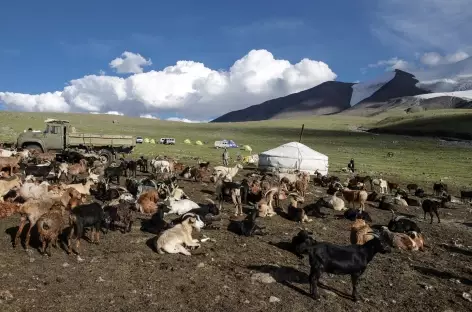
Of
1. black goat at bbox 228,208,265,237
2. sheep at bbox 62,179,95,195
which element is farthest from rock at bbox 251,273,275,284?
sheep at bbox 62,179,95,195

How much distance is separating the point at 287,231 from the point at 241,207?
8.75ft

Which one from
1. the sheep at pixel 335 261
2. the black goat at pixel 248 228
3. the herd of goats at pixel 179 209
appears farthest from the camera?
the black goat at pixel 248 228

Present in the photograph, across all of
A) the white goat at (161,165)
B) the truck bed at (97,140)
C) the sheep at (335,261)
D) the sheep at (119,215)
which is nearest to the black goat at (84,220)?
the sheep at (119,215)

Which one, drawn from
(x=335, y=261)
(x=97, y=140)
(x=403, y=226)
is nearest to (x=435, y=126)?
(x=97, y=140)

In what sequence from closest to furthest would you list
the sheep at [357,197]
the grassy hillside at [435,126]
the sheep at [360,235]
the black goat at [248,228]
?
1. the sheep at [360,235]
2. the black goat at [248,228]
3. the sheep at [357,197]
4. the grassy hillside at [435,126]

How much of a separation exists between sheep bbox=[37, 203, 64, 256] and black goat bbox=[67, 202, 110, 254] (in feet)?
1.06

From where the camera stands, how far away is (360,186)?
889 inches

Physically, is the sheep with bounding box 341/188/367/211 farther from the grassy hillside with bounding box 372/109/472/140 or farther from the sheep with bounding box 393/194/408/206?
the grassy hillside with bounding box 372/109/472/140

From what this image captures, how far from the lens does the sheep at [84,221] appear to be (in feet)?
32.9

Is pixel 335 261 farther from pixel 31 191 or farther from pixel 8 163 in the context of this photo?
pixel 8 163

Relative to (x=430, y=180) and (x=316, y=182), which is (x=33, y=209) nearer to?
(x=316, y=182)

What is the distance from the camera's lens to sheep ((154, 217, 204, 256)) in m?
10.4

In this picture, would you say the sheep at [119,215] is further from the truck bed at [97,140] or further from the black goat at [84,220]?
the truck bed at [97,140]

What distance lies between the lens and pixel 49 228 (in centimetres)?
962
